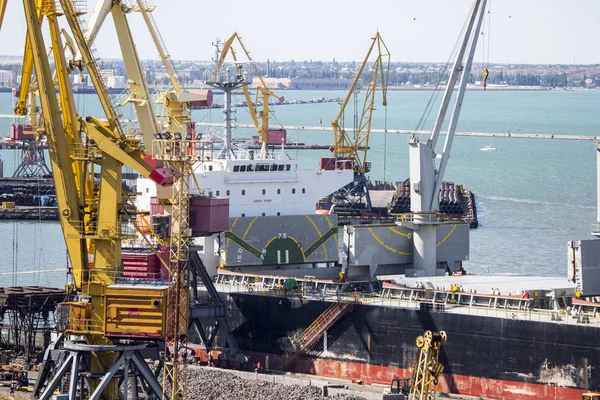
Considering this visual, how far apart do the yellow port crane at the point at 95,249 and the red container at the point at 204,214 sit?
218 centimetres

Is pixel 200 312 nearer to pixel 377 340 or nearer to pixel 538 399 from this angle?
pixel 377 340

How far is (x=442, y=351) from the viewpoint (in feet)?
125

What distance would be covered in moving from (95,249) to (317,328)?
9.77 m

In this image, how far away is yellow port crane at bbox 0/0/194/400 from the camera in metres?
31.3

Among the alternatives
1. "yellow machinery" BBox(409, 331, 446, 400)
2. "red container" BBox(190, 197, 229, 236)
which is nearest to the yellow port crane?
"red container" BBox(190, 197, 229, 236)

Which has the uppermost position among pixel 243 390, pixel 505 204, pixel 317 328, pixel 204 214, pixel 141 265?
pixel 204 214

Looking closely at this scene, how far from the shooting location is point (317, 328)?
4062cm

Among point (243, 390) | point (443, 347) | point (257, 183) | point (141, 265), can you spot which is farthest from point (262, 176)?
point (141, 265)

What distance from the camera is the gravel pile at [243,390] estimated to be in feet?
118

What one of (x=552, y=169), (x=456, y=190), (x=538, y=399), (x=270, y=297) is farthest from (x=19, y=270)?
(x=552, y=169)

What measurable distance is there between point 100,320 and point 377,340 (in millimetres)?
10357

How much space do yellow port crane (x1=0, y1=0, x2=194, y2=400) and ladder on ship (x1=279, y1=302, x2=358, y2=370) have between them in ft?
27.1

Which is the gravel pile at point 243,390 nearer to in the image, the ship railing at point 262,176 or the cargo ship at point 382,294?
the cargo ship at point 382,294

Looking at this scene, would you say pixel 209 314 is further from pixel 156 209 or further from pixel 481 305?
pixel 481 305
